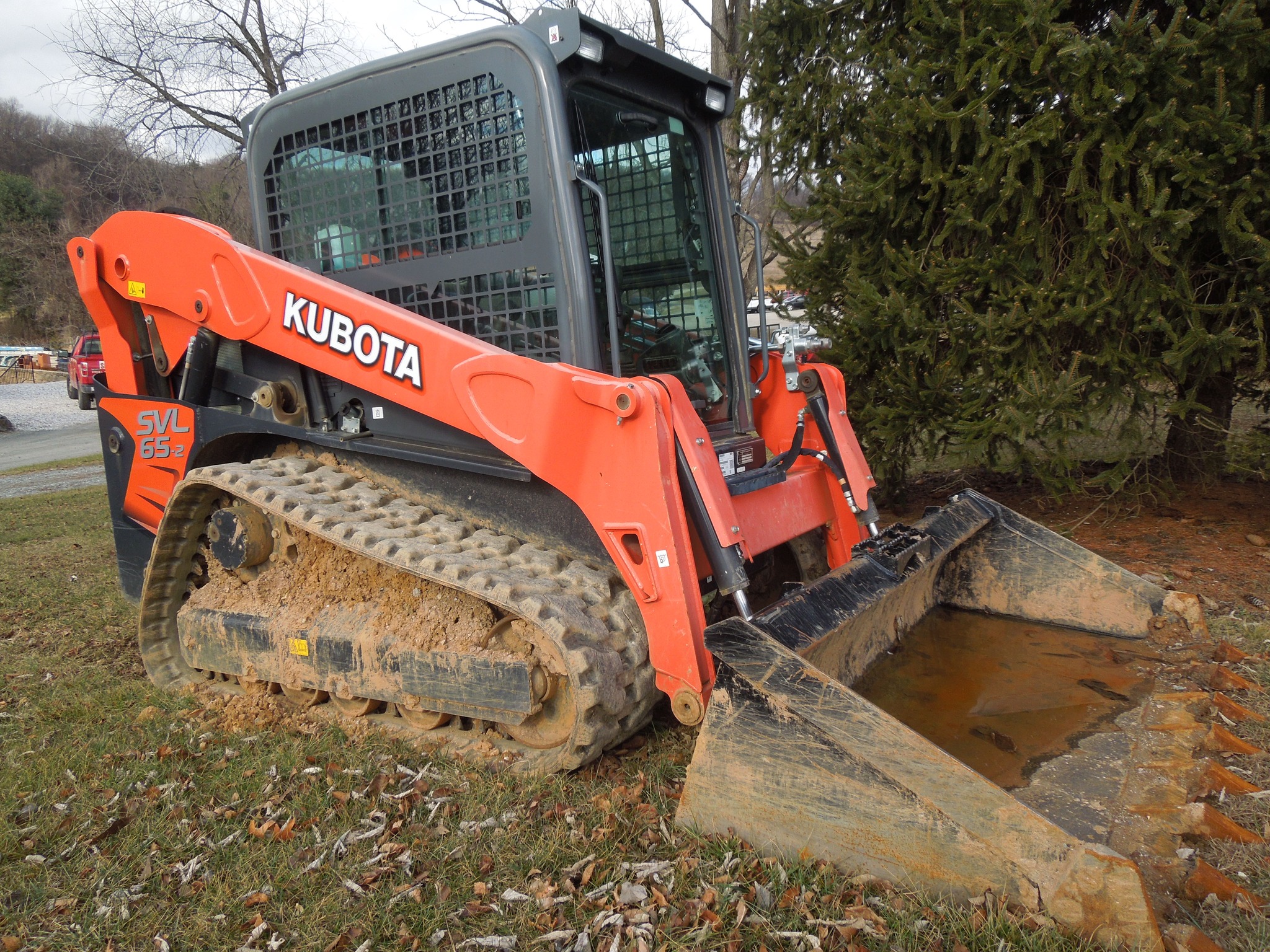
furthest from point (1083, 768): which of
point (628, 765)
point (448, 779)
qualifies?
point (448, 779)

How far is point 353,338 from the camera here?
3.45 meters

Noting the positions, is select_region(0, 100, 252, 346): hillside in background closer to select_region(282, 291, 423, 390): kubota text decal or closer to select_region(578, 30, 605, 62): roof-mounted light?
→ select_region(282, 291, 423, 390): kubota text decal

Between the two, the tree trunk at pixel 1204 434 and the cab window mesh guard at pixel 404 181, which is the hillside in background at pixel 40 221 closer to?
the cab window mesh guard at pixel 404 181

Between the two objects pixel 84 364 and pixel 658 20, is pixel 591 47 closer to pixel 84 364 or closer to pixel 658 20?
pixel 658 20

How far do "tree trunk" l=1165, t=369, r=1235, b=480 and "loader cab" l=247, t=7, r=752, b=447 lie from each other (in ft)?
12.7

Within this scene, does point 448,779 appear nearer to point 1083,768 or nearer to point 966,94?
point 1083,768

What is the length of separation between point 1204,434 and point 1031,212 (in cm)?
233

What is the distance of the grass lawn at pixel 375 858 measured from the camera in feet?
7.57

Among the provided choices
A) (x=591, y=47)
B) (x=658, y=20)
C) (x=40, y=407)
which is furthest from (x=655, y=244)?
(x=40, y=407)

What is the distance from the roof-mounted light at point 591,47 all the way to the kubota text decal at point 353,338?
1214 millimetres

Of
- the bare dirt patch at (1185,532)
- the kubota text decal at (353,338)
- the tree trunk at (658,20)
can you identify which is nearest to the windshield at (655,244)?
the kubota text decal at (353,338)

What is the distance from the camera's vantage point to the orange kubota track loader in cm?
252

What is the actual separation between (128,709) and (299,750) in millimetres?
1086

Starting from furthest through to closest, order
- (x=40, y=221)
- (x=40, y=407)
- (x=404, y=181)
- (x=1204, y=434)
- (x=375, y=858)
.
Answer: (x=40, y=221), (x=40, y=407), (x=1204, y=434), (x=404, y=181), (x=375, y=858)
